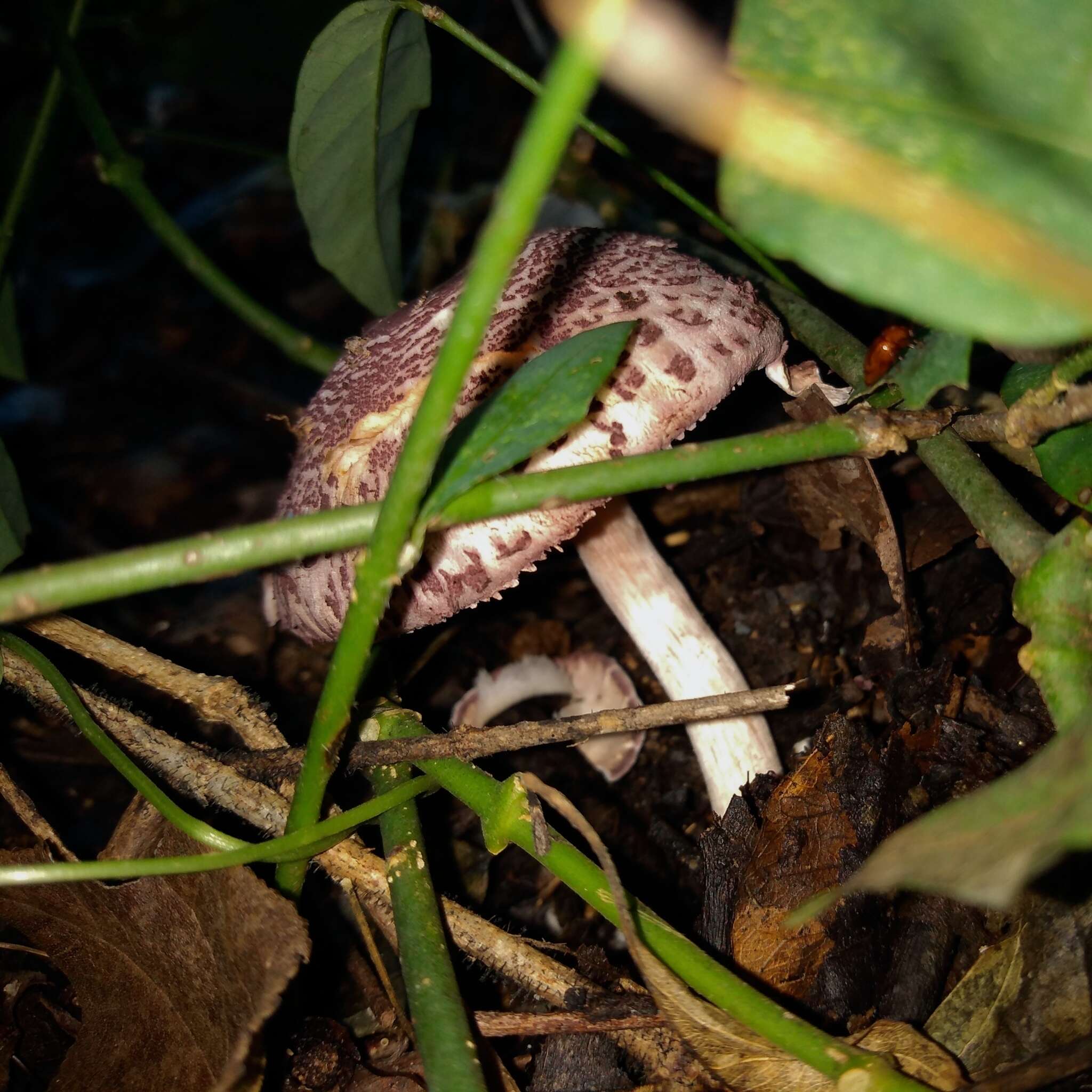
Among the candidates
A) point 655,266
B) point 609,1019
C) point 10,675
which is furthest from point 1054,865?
point 10,675

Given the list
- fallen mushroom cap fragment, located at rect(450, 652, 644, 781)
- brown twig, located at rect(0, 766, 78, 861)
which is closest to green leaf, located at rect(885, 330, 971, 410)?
fallen mushroom cap fragment, located at rect(450, 652, 644, 781)

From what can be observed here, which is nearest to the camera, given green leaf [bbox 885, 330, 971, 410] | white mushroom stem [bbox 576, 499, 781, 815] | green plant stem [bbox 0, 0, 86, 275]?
green leaf [bbox 885, 330, 971, 410]

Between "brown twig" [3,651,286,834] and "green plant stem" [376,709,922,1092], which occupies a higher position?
"green plant stem" [376,709,922,1092]

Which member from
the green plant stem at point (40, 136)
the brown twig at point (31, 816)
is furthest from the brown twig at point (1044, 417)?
the green plant stem at point (40, 136)

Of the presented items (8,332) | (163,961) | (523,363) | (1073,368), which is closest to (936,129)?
(1073,368)

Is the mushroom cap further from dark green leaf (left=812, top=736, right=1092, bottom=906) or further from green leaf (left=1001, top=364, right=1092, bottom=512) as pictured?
dark green leaf (left=812, top=736, right=1092, bottom=906)

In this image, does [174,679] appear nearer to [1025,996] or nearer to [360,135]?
[360,135]

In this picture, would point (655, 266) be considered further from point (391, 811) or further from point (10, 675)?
point (10, 675)
